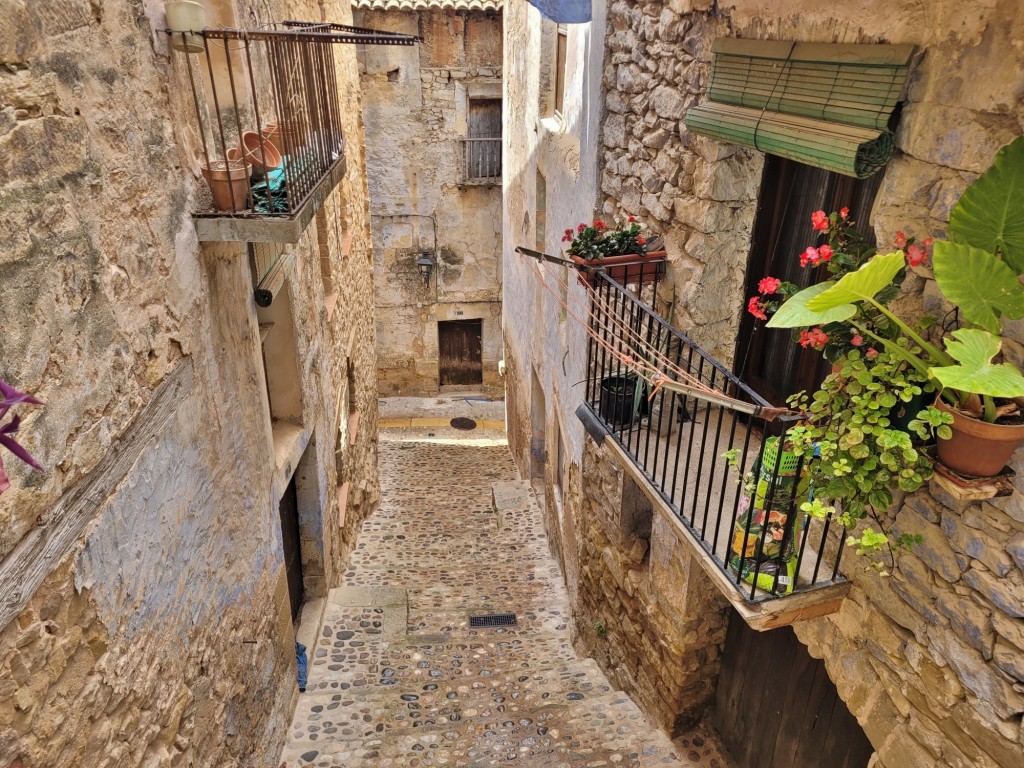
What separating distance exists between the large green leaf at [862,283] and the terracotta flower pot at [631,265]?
2.35 meters

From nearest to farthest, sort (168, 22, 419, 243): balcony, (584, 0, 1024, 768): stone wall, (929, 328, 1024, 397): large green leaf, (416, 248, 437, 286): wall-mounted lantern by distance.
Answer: (929, 328, 1024, 397): large green leaf < (584, 0, 1024, 768): stone wall < (168, 22, 419, 243): balcony < (416, 248, 437, 286): wall-mounted lantern

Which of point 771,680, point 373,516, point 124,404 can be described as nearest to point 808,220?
point 771,680

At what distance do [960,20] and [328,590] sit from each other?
6852 mm

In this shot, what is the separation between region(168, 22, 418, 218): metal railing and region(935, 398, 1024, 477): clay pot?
290 centimetres

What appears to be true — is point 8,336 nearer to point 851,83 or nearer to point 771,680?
point 851,83

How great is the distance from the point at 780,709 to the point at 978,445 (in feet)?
9.06

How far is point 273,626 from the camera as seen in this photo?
5.22 metres

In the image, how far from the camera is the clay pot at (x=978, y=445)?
234cm

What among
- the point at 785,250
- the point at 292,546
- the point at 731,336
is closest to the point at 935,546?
the point at 785,250

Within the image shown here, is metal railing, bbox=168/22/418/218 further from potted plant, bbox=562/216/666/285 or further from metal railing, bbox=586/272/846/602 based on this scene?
metal railing, bbox=586/272/846/602

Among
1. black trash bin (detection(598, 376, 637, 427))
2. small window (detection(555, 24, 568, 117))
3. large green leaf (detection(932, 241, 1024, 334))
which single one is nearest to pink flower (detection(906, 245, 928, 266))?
large green leaf (detection(932, 241, 1024, 334))

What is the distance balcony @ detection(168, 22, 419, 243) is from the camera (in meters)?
3.51

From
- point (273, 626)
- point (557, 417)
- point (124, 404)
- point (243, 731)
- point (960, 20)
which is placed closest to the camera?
point (960, 20)

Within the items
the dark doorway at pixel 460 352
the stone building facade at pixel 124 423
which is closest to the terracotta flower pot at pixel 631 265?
the stone building facade at pixel 124 423
